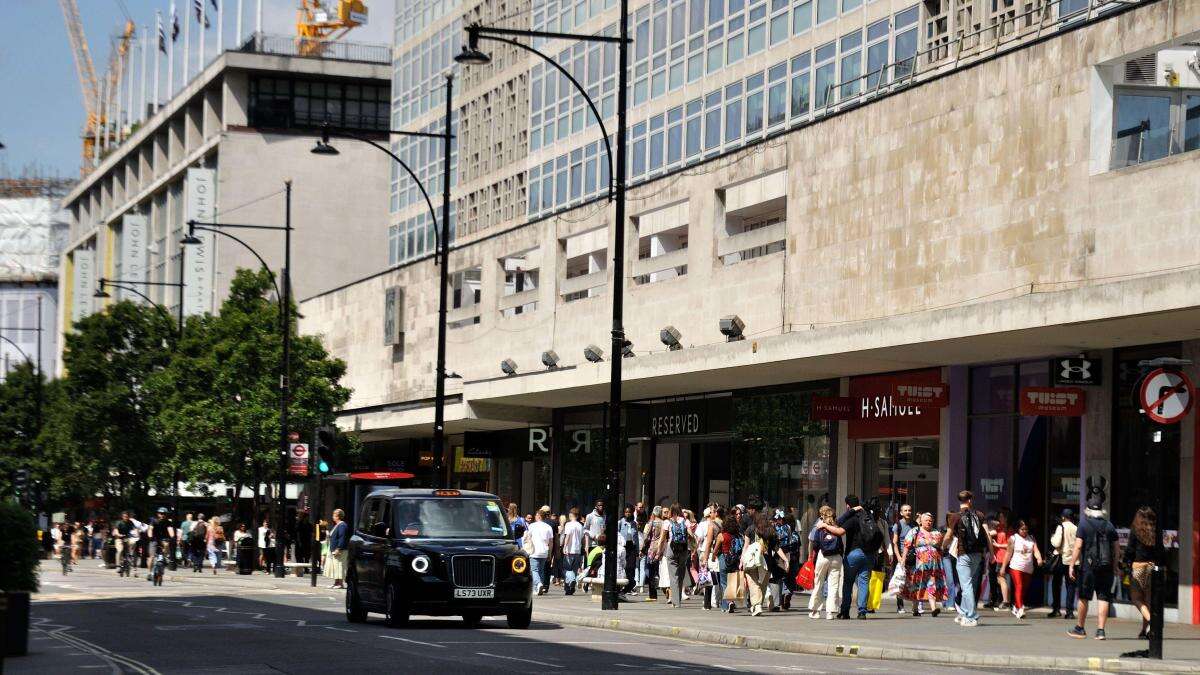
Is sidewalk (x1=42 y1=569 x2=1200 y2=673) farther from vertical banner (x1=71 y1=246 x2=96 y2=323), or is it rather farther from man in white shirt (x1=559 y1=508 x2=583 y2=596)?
vertical banner (x1=71 y1=246 x2=96 y2=323)

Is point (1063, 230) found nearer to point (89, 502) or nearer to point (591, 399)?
point (591, 399)

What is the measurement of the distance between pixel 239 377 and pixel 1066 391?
3511cm

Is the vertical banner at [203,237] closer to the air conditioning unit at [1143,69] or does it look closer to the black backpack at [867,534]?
the black backpack at [867,534]

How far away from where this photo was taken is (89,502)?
293 ft

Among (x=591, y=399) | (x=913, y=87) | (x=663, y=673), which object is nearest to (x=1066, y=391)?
(x=913, y=87)

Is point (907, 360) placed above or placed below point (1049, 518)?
above

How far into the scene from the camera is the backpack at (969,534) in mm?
24859

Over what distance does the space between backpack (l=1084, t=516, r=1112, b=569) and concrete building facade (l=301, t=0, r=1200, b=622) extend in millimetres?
Result: 2164

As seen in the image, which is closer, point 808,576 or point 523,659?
point 523,659

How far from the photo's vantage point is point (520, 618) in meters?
23.8

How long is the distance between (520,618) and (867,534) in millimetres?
5427

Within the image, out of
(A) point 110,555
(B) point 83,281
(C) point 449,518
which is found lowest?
(A) point 110,555

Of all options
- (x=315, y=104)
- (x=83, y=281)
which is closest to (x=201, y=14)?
(x=315, y=104)

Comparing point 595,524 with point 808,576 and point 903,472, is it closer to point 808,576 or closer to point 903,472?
point 903,472
